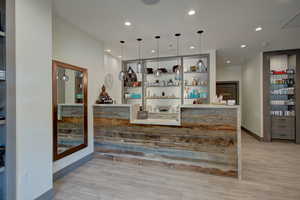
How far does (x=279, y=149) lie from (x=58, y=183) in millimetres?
5451

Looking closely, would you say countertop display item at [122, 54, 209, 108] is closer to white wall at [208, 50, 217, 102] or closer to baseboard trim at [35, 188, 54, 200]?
white wall at [208, 50, 217, 102]

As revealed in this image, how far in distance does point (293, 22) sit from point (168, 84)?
3.24 meters

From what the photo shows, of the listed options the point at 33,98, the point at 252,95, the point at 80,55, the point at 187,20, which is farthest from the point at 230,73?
the point at 33,98

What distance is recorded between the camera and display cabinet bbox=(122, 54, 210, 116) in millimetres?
4770

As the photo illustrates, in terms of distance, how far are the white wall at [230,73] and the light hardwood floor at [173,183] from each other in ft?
14.3

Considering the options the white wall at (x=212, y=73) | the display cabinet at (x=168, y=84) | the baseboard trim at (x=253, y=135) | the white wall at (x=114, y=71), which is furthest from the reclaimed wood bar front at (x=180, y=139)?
the baseboard trim at (x=253, y=135)

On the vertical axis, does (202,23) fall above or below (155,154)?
above

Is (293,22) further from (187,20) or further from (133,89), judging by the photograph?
(133,89)

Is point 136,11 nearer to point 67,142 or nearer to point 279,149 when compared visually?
point 67,142

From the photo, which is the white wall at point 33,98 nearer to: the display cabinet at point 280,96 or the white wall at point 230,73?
the display cabinet at point 280,96

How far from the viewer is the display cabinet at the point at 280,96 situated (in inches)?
179

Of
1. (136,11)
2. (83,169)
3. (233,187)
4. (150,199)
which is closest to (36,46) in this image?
(136,11)

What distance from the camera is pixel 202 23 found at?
113 inches

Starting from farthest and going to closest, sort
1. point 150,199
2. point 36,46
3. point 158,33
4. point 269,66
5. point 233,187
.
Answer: point 269,66 < point 158,33 < point 233,187 < point 150,199 < point 36,46
